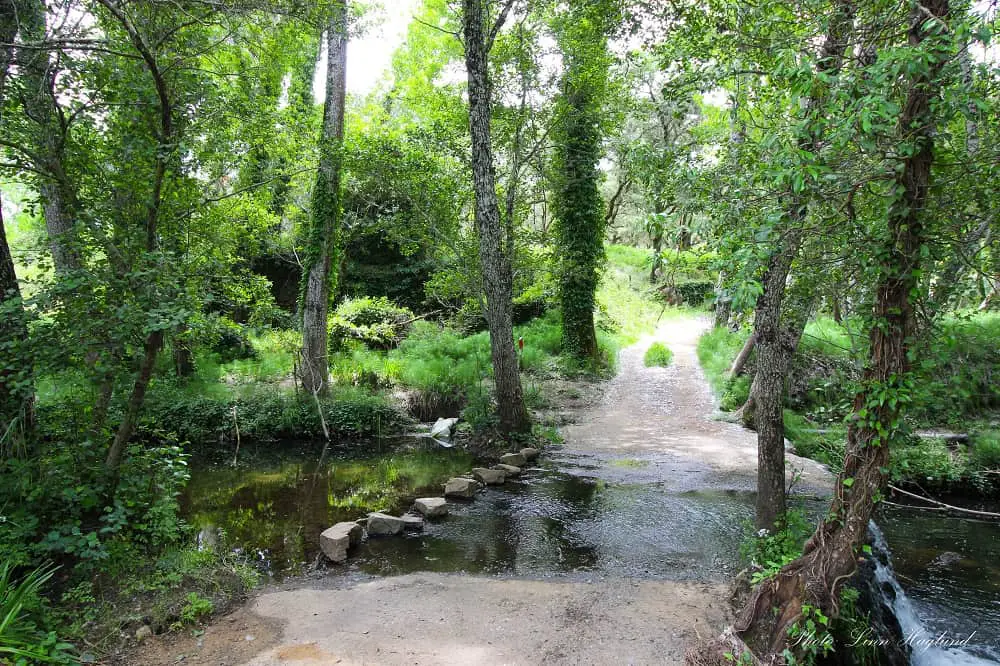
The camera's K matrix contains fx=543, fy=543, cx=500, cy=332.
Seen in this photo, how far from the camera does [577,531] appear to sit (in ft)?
21.4

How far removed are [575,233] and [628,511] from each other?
28.9 feet

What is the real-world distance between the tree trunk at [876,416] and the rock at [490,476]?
4648 mm

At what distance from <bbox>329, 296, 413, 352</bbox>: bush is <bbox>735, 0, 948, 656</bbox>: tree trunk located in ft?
39.5

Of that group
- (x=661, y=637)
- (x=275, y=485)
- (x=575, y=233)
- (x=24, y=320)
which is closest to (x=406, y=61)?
(x=575, y=233)

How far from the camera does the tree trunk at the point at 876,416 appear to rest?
3154 mm

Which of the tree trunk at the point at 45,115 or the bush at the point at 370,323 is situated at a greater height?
the tree trunk at the point at 45,115

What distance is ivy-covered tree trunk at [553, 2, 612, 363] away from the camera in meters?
12.1

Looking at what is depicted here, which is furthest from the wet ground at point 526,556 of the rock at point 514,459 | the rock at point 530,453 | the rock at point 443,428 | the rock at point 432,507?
the rock at point 443,428

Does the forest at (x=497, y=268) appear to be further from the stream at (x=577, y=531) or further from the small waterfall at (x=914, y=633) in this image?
the small waterfall at (x=914, y=633)

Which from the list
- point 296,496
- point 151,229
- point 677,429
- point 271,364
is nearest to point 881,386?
point 151,229

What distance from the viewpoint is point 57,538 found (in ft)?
14.6

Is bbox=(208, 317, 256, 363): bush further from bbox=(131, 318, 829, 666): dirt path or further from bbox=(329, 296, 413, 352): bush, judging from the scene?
bbox=(131, 318, 829, 666): dirt path

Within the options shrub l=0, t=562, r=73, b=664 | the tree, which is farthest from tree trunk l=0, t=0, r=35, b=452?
the tree

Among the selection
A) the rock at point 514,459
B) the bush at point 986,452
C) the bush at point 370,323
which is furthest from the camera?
the bush at point 370,323
